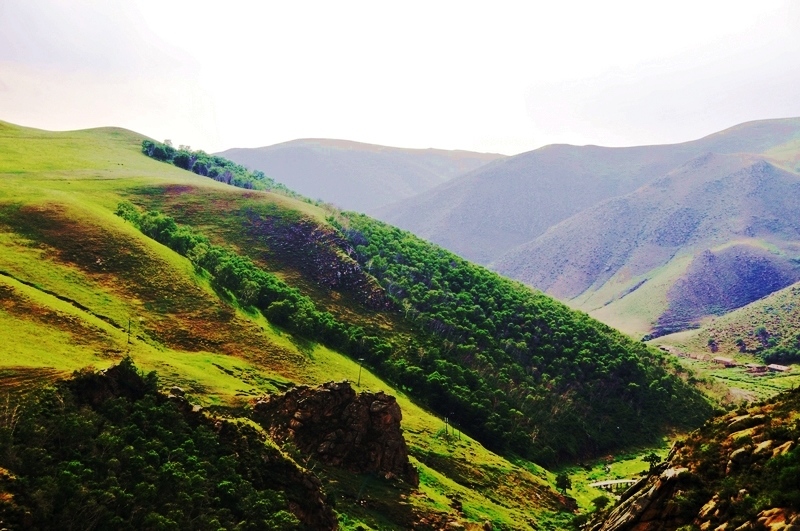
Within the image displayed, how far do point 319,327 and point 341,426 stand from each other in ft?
145

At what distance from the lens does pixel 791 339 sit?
632 ft

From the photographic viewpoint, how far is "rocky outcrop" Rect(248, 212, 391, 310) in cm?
13425

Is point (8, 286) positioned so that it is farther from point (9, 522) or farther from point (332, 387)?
point (9, 522)

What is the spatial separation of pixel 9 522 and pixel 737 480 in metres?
40.2

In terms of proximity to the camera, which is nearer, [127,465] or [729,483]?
[729,483]

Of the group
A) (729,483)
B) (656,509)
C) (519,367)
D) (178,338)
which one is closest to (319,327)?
(178,338)

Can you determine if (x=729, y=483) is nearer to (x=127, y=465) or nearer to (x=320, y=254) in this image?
(x=127, y=465)

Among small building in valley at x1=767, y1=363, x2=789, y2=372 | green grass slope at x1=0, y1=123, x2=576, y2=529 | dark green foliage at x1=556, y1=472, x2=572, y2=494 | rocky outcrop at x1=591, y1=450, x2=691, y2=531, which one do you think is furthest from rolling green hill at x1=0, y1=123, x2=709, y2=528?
small building in valley at x1=767, y1=363, x2=789, y2=372

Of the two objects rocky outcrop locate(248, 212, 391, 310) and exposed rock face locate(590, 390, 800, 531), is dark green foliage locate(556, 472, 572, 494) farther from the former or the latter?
rocky outcrop locate(248, 212, 391, 310)

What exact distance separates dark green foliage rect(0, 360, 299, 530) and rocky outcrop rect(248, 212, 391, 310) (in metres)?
78.9

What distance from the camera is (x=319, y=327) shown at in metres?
112

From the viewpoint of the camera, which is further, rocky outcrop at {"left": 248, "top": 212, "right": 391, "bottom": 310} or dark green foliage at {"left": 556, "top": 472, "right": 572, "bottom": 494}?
rocky outcrop at {"left": 248, "top": 212, "right": 391, "bottom": 310}

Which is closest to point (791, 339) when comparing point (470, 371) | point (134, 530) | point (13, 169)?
point (470, 371)

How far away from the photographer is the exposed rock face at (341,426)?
66375 mm
